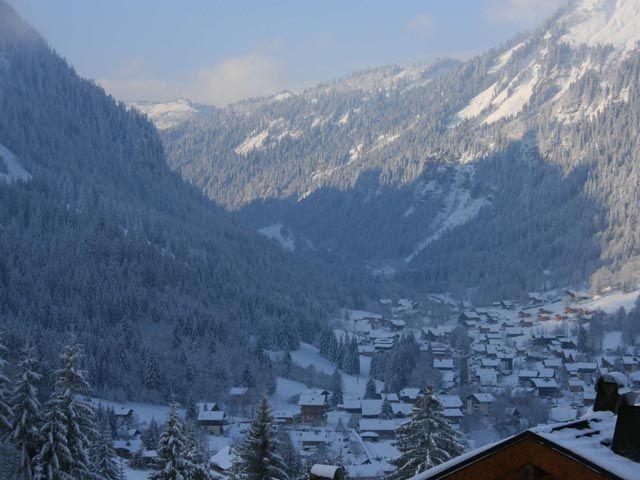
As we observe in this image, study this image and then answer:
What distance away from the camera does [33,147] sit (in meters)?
174

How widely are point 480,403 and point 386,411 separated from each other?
462 inches

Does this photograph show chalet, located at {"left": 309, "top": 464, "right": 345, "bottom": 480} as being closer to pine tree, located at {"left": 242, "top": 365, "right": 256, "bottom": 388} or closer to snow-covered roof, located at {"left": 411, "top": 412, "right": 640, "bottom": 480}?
snow-covered roof, located at {"left": 411, "top": 412, "right": 640, "bottom": 480}

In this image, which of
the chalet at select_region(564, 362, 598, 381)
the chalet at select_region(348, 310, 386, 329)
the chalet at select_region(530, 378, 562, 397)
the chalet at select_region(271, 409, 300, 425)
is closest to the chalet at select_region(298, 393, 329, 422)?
the chalet at select_region(271, 409, 300, 425)

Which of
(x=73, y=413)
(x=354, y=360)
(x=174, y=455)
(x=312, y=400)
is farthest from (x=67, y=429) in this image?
(x=354, y=360)

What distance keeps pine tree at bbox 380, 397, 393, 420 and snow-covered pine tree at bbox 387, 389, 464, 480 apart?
63816 mm

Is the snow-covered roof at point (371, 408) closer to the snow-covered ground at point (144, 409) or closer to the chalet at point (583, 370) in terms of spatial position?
the snow-covered ground at point (144, 409)

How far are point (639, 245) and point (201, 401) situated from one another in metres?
132

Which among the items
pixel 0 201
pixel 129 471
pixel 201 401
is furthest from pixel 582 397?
pixel 0 201

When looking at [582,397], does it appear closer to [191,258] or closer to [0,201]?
[191,258]

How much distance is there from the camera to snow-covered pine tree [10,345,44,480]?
23.9 meters

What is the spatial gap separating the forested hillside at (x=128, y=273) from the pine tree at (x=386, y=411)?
20427mm

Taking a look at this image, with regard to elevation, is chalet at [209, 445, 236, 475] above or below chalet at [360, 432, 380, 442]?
below

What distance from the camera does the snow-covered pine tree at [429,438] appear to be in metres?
22.9

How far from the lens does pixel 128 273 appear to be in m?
127
